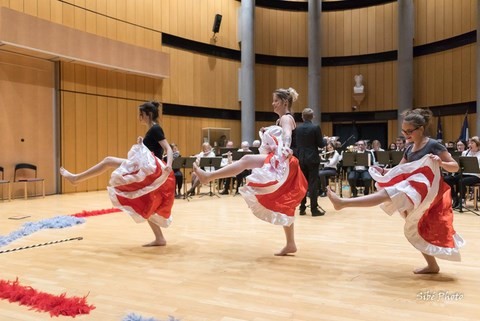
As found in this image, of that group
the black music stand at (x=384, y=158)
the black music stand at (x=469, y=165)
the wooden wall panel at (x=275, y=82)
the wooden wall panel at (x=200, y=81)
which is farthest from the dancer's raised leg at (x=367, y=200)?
the wooden wall panel at (x=275, y=82)

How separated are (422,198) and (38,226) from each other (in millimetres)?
4668

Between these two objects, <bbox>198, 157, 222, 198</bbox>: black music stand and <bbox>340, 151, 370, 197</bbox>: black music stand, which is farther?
<bbox>198, 157, 222, 198</bbox>: black music stand

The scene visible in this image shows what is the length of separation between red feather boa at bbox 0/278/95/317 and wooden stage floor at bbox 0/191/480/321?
0.20 ft

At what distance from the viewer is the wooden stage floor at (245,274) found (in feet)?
8.18

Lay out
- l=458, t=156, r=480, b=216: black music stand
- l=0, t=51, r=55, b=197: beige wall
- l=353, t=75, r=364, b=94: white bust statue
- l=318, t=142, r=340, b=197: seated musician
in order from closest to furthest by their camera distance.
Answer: l=458, t=156, r=480, b=216: black music stand → l=318, t=142, r=340, b=197: seated musician → l=0, t=51, r=55, b=197: beige wall → l=353, t=75, r=364, b=94: white bust statue

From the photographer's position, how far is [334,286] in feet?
9.64

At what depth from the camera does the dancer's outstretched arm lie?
361 cm

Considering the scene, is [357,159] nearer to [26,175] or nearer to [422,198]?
[422,198]

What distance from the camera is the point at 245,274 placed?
327cm

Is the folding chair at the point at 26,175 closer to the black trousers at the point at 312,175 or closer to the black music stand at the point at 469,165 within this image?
the black trousers at the point at 312,175

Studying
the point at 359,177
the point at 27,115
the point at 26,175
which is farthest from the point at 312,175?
the point at 27,115

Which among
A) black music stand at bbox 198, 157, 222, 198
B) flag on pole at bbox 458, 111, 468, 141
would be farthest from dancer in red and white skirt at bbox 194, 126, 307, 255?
flag on pole at bbox 458, 111, 468, 141

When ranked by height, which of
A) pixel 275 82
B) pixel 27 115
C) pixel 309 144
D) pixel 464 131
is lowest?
pixel 309 144

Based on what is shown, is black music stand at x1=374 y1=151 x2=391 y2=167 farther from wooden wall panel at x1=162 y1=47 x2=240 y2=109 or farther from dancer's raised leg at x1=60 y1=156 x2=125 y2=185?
wooden wall panel at x1=162 y1=47 x2=240 y2=109
